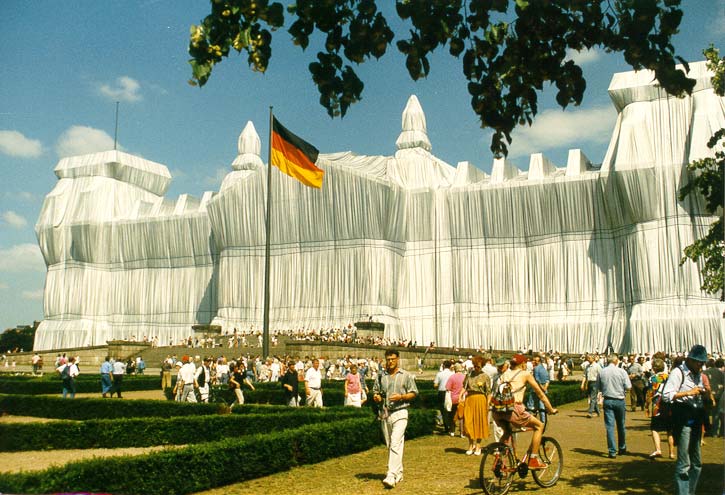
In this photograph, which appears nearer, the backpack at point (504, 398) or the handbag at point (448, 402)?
the backpack at point (504, 398)

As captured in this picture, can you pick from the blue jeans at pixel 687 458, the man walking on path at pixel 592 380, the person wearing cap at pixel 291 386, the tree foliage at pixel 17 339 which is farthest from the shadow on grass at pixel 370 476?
the tree foliage at pixel 17 339

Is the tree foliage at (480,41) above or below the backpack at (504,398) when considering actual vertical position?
above

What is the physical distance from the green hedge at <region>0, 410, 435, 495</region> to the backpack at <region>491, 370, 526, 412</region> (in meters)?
2.93

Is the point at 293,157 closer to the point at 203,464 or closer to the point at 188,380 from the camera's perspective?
the point at 188,380

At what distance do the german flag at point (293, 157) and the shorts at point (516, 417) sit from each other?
14255mm

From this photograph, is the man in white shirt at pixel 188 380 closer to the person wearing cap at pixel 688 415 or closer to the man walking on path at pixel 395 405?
the man walking on path at pixel 395 405

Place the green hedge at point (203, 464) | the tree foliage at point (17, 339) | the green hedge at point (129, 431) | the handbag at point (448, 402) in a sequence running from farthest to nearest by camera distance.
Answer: the tree foliage at point (17, 339)
the handbag at point (448, 402)
the green hedge at point (129, 431)
the green hedge at point (203, 464)

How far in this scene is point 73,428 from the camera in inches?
485

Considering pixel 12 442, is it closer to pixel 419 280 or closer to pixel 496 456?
pixel 496 456

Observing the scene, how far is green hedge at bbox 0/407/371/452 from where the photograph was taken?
1223 cm

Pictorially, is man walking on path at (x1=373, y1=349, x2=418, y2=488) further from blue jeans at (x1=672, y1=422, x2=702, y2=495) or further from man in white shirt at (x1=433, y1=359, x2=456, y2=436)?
man in white shirt at (x1=433, y1=359, x2=456, y2=436)

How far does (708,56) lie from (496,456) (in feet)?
39.8

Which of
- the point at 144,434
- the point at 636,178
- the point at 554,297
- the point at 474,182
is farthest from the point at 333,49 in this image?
the point at 474,182

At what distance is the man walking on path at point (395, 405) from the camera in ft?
28.3
